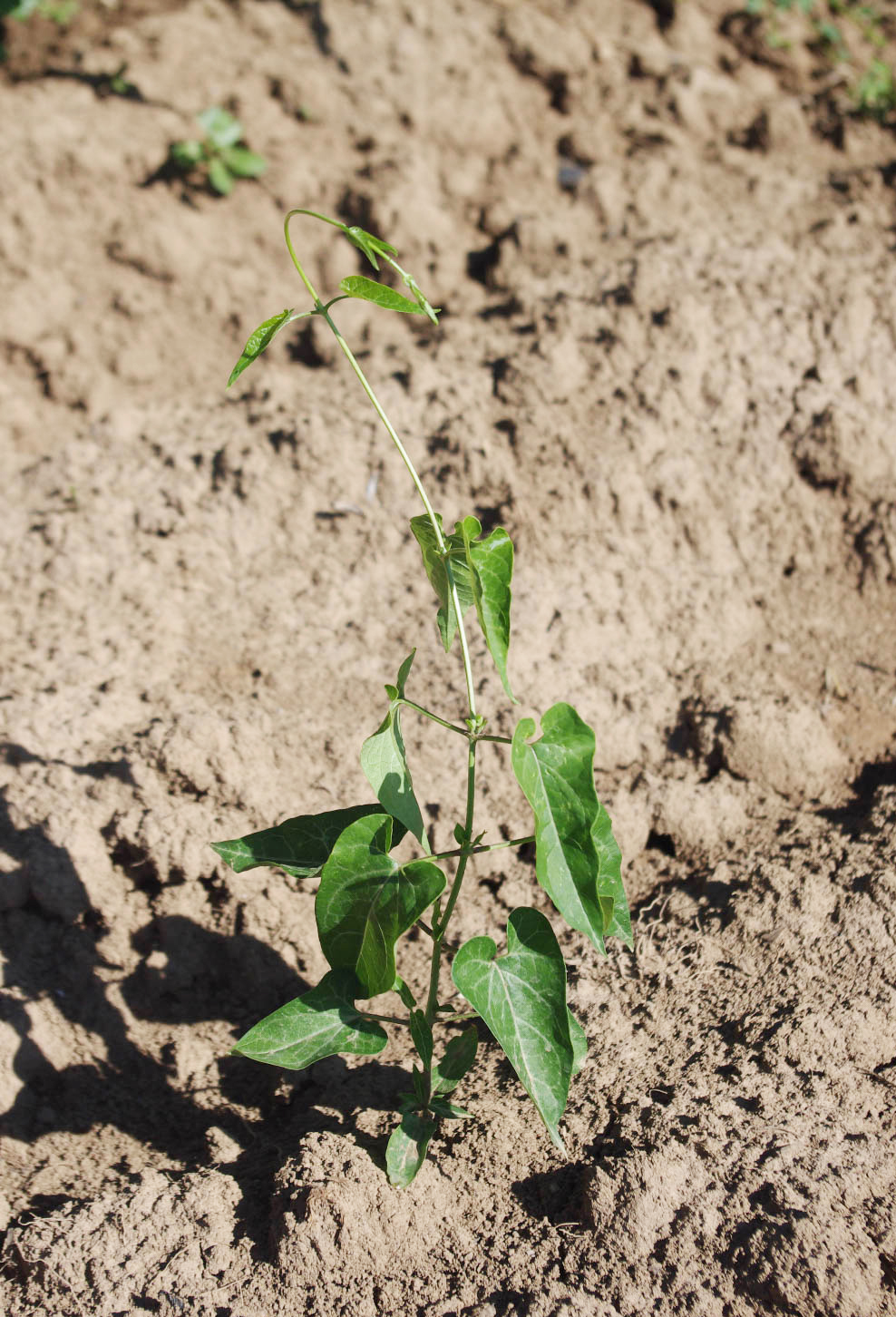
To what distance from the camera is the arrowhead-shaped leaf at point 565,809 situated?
4.89ft

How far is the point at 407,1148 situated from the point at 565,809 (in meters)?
0.76

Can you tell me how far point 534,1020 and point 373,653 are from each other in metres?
1.37

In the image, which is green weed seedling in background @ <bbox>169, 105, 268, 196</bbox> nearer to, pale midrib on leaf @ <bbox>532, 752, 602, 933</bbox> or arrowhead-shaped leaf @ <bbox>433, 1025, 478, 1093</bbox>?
pale midrib on leaf @ <bbox>532, 752, 602, 933</bbox>

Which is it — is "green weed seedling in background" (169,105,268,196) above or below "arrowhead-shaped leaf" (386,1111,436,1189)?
above

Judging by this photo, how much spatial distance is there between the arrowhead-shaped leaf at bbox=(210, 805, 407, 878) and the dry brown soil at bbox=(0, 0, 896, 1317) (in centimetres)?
57

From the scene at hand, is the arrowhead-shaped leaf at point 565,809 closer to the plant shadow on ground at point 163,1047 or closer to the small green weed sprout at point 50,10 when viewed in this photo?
the plant shadow on ground at point 163,1047

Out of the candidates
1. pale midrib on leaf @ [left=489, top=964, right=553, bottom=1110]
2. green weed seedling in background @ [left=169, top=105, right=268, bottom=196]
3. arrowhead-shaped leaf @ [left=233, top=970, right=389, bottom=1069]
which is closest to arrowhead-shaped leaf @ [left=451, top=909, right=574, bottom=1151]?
pale midrib on leaf @ [left=489, top=964, right=553, bottom=1110]

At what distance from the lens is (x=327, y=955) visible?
169 cm

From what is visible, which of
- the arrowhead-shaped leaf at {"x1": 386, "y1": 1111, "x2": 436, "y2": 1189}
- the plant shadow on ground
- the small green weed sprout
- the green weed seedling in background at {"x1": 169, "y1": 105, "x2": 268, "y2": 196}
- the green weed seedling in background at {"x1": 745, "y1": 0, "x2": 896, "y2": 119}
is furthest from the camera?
the small green weed sprout

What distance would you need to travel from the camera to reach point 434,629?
276cm

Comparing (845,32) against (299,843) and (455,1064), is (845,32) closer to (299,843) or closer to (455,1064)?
(299,843)

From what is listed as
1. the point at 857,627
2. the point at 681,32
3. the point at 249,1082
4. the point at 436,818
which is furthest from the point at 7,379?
the point at 681,32

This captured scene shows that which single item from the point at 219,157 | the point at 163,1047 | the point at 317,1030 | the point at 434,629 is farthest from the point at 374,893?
the point at 219,157

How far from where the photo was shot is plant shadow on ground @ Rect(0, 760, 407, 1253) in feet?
6.85
